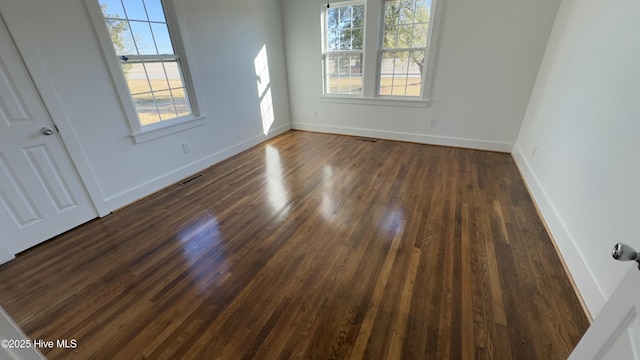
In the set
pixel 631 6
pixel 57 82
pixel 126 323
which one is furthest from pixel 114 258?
pixel 631 6

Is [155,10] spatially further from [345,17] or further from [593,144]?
[593,144]

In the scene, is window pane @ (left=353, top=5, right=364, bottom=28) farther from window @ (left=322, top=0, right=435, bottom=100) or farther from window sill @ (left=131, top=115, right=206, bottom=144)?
window sill @ (left=131, top=115, right=206, bottom=144)

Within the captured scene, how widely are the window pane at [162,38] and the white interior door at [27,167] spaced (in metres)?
1.19

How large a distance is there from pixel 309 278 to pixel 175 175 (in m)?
2.38

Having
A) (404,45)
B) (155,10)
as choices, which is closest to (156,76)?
(155,10)

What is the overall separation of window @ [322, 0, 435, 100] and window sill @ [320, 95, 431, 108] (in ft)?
0.20

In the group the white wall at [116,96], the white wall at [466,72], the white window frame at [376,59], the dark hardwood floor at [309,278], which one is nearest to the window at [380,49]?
the white window frame at [376,59]

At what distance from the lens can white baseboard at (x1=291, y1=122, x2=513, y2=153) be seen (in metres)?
3.80

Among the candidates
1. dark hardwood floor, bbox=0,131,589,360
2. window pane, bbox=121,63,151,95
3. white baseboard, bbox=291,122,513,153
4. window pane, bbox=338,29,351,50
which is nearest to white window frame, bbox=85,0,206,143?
window pane, bbox=121,63,151,95

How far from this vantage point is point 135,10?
2.57 m

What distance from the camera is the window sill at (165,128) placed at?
2748mm

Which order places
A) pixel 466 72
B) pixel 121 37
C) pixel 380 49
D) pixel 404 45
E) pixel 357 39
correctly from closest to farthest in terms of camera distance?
1. pixel 121 37
2. pixel 466 72
3. pixel 404 45
4. pixel 380 49
5. pixel 357 39

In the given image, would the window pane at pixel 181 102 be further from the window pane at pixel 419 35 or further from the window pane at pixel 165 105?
the window pane at pixel 419 35

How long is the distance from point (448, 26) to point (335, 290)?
146 inches
